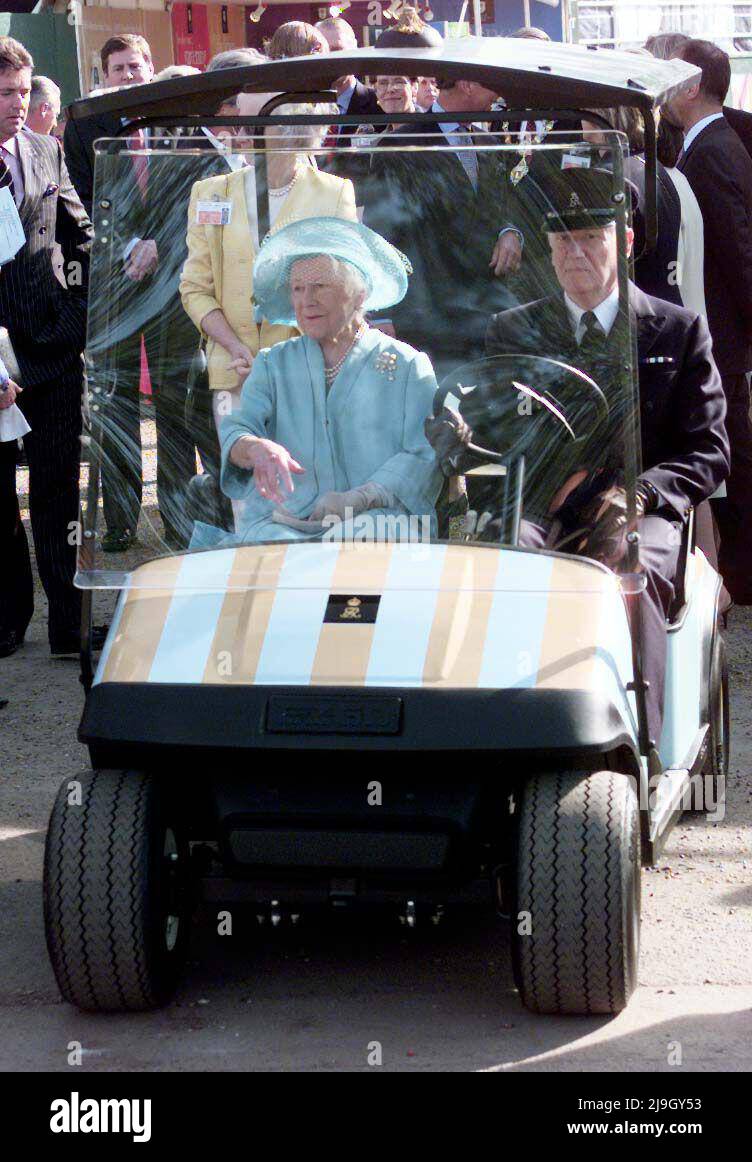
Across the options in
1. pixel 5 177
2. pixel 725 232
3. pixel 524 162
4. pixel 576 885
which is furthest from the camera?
pixel 725 232

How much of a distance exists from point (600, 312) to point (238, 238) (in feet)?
2.11

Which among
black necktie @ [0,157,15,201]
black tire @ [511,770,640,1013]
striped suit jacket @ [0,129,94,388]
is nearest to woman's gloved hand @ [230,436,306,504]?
black tire @ [511,770,640,1013]

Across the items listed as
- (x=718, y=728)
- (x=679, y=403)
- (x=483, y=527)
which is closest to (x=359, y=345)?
(x=483, y=527)

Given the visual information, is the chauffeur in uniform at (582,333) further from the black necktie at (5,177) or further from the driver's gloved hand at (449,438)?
the black necktie at (5,177)

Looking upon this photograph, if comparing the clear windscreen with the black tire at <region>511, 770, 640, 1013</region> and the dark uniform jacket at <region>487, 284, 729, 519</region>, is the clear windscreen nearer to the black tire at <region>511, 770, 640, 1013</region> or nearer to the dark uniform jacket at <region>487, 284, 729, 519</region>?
the black tire at <region>511, 770, 640, 1013</region>

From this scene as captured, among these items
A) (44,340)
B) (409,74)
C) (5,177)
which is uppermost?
(409,74)

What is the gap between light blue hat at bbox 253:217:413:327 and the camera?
3057 millimetres

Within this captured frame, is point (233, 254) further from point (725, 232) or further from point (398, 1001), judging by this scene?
point (725, 232)

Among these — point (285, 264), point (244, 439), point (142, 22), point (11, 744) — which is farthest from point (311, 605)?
point (142, 22)

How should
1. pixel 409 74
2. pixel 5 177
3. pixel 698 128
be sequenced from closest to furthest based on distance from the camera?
pixel 409 74 → pixel 5 177 → pixel 698 128

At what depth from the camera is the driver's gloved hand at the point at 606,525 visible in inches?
120

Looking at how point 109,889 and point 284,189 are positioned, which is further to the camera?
point 284,189

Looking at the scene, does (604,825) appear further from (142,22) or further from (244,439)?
(142,22)

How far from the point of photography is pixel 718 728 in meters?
4.12
